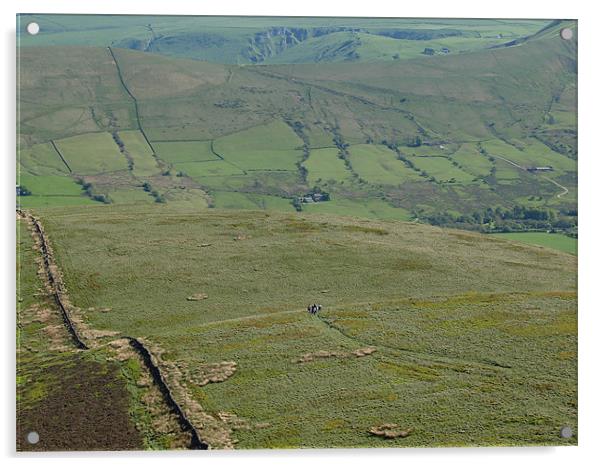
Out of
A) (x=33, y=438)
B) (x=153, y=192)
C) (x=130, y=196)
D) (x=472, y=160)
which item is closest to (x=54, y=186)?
(x=130, y=196)

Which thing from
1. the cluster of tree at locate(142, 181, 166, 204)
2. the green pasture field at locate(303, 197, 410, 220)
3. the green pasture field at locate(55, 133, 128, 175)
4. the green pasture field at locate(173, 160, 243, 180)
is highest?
the green pasture field at locate(55, 133, 128, 175)

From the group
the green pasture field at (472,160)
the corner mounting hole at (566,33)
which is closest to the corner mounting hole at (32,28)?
the corner mounting hole at (566,33)

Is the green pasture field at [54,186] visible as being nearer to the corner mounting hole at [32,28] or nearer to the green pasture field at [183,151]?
the green pasture field at [183,151]

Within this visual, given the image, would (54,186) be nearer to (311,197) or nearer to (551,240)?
(311,197)

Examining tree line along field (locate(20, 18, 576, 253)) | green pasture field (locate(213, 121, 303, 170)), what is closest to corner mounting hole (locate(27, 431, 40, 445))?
tree line along field (locate(20, 18, 576, 253))

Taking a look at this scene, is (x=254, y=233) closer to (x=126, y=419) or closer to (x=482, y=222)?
(x=126, y=419)

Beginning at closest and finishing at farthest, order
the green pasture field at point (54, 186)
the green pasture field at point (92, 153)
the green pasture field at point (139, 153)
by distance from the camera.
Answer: the green pasture field at point (54, 186) < the green pasture field at point (92, 153) < the green pasture field at point (139, 153)

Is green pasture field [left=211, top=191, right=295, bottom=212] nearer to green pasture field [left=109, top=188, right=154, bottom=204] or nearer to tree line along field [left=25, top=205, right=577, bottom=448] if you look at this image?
green pasture field [left=109, top=188, right=154, bottom=204]
